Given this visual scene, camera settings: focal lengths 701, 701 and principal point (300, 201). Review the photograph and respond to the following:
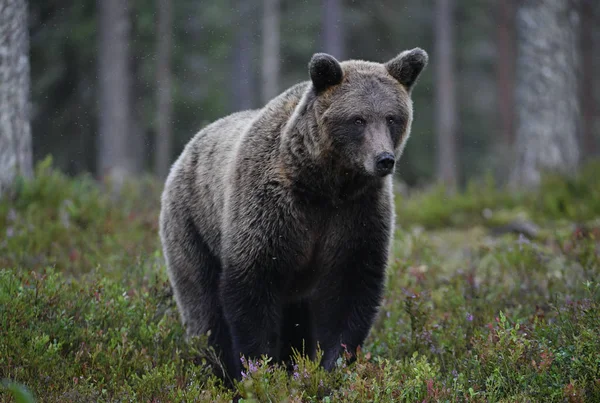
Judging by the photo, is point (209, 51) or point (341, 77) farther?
point (209, 51)

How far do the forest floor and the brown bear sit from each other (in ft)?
1.43

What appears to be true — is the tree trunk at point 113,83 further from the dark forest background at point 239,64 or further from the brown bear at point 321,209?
the brown bear at point 321,209

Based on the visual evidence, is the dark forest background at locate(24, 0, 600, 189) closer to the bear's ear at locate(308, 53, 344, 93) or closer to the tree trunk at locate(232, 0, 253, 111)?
the tree trunk at locate(232, 0, 253, 111)

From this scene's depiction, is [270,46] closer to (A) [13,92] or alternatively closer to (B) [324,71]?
(A) [13,92]

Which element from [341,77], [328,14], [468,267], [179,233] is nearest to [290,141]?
[341,77]

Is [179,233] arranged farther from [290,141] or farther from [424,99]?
[424,99]

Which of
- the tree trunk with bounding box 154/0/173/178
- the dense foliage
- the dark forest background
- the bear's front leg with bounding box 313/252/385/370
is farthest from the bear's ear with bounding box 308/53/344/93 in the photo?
the tree trunk with bounding box 154/0/173/178

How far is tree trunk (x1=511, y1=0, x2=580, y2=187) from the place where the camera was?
12.4 meters

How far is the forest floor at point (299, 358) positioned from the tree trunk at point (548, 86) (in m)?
4.37

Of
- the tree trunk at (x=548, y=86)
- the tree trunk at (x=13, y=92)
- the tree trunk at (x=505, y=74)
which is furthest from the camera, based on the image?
the tree trunk at (x=505, y=74)

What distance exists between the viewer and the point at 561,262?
747 cm

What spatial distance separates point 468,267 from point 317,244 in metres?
3.30

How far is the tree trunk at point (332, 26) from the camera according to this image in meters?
22.2

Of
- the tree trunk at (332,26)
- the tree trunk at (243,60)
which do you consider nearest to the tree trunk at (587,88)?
the tree trunk at (332,26)
